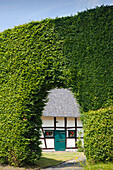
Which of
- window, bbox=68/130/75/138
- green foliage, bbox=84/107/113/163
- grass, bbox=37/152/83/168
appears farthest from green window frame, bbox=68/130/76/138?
green foliage, bbox=84/107/113/163

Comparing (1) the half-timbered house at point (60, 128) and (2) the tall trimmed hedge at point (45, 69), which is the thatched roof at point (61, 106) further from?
(2) the tall trimmed hedge at point (45, 69)

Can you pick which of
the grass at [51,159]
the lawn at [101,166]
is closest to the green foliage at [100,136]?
the lawn at [101,166]

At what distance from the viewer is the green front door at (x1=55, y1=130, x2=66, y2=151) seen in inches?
675

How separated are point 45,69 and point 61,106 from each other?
1063cm

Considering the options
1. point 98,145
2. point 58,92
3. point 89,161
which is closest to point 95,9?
point 98,145

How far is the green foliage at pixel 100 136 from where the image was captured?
7066 mm

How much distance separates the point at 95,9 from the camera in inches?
309

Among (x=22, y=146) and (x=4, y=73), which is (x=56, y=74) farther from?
(x=22, y=146)

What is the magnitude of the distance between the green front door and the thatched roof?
142 cm

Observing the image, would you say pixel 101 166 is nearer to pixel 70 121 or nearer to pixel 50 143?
pixel 50 143

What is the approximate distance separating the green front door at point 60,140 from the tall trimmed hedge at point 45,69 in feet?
29.4

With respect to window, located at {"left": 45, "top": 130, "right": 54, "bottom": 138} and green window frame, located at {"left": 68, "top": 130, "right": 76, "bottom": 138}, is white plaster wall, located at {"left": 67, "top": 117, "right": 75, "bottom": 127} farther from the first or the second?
window, located at {"left": 45, "top": 130, "right": 54, "bottom": 138}

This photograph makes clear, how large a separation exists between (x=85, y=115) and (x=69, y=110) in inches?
411

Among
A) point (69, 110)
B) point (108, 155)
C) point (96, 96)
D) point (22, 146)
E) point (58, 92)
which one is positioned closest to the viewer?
point (108, 155)
